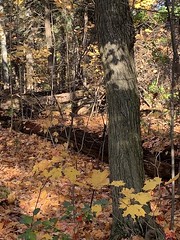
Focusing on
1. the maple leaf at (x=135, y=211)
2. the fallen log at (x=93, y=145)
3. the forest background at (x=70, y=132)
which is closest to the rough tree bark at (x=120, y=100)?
the forest background at (x=70, y=132)

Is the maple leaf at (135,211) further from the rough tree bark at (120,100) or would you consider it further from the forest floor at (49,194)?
the rough tree bark at (120,100)

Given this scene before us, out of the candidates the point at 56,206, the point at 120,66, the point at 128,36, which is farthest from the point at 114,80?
the point at 56,206

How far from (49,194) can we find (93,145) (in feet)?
7.47

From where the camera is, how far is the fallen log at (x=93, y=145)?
242 inches

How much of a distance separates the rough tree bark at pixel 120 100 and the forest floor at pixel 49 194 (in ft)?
1.59

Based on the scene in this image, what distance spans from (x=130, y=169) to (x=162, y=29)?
29.2ft

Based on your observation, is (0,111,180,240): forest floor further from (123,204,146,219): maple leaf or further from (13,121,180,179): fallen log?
(123,204,146,219): maple leaf

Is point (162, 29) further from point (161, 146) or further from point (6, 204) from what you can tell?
point (6, 204)

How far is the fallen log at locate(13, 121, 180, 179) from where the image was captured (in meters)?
6.14

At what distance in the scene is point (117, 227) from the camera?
3.77 meters

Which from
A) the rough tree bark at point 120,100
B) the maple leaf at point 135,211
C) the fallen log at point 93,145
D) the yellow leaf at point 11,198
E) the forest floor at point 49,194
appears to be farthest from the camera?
the fallen log at point 93,145

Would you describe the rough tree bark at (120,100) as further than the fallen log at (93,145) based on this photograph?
No

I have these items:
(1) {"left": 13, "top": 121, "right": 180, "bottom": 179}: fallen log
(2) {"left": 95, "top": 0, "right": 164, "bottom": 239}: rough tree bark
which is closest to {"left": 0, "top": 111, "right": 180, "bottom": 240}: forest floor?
(1) {"left": 13, "top": 121, "right": 180, "bottom": 179}: fallen log

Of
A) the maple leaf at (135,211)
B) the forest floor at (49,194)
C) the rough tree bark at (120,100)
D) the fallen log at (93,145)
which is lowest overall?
the forest floor at (49,194)
